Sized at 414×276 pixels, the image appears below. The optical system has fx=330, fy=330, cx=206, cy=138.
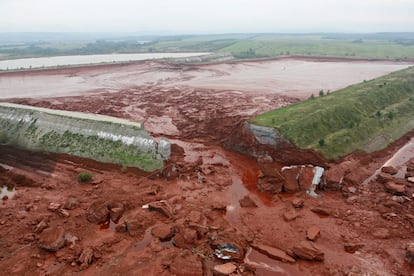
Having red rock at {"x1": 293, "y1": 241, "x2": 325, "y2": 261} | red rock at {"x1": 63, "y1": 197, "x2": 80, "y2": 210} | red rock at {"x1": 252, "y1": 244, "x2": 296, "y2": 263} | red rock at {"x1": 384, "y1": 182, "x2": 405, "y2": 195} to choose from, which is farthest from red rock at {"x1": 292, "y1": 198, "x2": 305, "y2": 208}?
red rock at {"x1": 63, "y1": 197, "x2": 80, "y2": 210}

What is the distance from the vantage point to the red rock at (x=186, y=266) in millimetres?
11570

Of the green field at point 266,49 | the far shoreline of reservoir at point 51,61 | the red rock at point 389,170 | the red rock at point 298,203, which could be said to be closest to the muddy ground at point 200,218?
the red rock at point 298,203

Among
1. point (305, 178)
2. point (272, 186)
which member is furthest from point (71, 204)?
point (305, 178)

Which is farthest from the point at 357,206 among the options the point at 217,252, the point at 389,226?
the point at 217,252

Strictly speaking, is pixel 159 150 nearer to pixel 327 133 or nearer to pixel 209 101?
pixel 327 133

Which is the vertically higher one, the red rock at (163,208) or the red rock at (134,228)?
the red rock at (163,208)

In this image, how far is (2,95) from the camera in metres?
38.8

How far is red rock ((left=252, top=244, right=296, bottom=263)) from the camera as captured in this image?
1256 centimetres

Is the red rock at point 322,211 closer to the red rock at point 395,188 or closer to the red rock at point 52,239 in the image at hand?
the red rock at point 395,188

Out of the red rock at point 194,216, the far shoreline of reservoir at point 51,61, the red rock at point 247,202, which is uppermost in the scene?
the far shoreline of reservoir at point 51,61

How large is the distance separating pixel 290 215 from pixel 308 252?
8.75 ft

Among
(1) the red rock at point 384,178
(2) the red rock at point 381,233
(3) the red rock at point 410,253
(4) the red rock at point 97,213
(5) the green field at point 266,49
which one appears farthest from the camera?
(5) the green field at point 266,49

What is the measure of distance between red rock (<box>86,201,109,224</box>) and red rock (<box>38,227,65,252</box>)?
1473 mm

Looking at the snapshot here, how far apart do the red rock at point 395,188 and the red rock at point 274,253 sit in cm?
770
